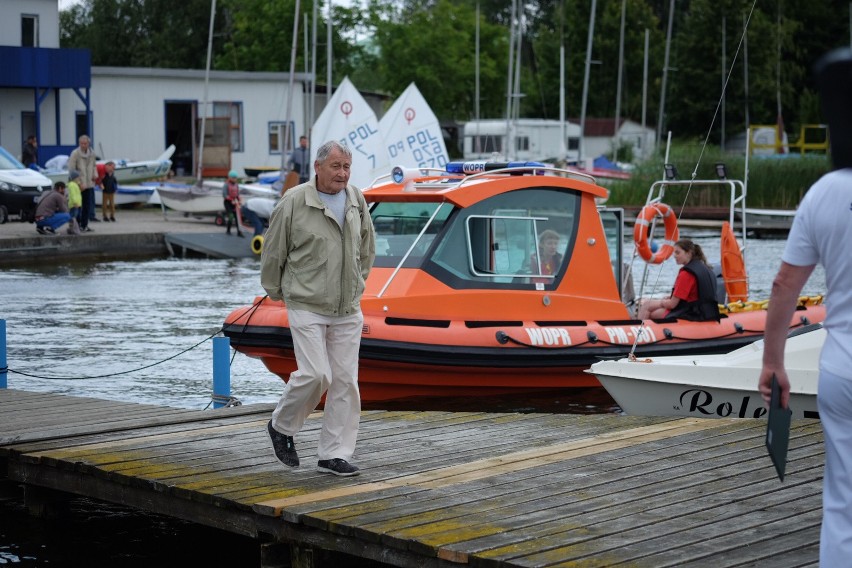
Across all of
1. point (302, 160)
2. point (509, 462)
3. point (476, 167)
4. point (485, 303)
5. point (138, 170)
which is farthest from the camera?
point (138, 170)

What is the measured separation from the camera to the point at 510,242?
12.8 metres

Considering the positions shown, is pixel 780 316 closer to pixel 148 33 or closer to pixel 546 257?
pixel 546 257

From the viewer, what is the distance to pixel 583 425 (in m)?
9.00

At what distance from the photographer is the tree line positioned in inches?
2437

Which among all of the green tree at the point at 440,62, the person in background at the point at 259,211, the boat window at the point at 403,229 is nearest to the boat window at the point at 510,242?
the boat window at the point at 403,229

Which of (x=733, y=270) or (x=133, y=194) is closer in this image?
(x=733, y=270)

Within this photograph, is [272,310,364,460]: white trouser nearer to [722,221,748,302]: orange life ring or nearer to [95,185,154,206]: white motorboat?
[722,221,748,302]: orange life ring

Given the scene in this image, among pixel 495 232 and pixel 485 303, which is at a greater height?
pixel 495 232

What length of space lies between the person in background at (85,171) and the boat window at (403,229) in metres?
19.0

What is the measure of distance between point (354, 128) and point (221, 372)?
18.0 meters

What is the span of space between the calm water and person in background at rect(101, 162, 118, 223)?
5.51 m

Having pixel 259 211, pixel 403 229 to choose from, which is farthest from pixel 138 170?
pixel 403 229

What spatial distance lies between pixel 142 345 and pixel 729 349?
7.62 m

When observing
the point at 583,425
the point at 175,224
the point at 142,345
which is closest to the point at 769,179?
the point at 175,224
